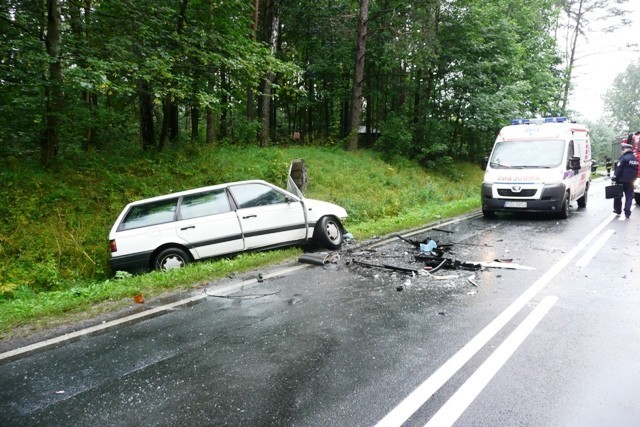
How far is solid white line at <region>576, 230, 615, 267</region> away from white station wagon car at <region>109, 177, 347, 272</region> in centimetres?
437

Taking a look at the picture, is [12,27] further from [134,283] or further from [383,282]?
[383,282]

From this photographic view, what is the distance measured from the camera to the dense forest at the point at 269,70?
9.59 meters

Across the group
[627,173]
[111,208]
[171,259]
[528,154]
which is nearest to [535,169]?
[528,154]

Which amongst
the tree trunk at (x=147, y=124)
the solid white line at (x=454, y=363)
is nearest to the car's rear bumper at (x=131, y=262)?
the solid white line at (x=454, y=363)

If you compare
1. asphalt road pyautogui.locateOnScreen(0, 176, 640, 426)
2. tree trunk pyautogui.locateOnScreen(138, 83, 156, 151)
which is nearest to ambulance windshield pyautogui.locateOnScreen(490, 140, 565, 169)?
asphalt road pyautogui.locateOnScreen(0, 176, 640, 426)

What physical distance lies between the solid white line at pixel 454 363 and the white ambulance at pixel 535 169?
544 cm

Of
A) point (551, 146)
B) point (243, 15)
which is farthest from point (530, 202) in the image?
point (243, 15)

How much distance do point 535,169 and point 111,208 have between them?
1131cm

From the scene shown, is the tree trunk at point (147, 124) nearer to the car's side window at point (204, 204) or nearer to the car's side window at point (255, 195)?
the car's side window at point (204, 204)

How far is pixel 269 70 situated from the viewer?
1140cm

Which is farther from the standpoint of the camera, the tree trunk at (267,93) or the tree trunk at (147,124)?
the tree trunk at (267,93)

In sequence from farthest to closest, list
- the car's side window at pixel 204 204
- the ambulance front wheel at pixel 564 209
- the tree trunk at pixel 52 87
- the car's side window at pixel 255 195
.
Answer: the ambulance front wheel at pixel 564 209
the tree trunk at pixel 52 87
the car's side window at pixel 255 195
the car's side window at pixel 204 204

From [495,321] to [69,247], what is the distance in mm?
8360

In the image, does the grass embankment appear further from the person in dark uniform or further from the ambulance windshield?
the person in dark uniform
